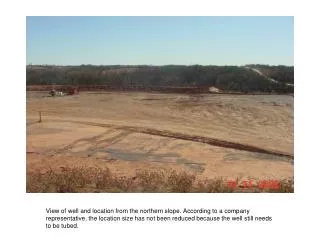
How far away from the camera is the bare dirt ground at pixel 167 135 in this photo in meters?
9.93

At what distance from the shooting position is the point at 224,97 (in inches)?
841

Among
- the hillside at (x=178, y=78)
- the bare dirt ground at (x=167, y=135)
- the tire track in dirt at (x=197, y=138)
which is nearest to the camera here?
the bare dirt ground at (x=167, y=135)

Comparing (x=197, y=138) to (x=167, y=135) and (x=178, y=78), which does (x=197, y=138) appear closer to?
(x=167, y=135)

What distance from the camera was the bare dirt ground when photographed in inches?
391

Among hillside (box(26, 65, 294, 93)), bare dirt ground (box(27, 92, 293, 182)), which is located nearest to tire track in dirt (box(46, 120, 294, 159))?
bare dirt ground (box(27, 92, 293, 182))

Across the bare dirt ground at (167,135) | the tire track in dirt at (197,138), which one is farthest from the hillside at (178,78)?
the tire track in dirt at (197,138)

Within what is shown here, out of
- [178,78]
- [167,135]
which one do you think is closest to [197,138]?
[167,135]

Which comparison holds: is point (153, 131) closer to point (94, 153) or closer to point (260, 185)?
point (94, 153)

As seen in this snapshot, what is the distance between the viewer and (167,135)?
1280 centimetres

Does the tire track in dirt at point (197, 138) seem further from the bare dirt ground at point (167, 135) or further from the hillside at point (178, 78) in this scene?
the hillside at point (178, 78)

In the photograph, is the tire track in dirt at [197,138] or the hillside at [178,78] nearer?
the tire track in dirt at [197,138]
